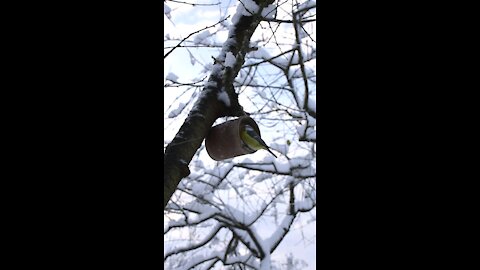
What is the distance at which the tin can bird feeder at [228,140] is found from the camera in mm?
2094

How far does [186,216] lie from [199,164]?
28.9 inches

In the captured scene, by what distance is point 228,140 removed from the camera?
2.12 m

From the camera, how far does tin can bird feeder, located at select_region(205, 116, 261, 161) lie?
209 cm
